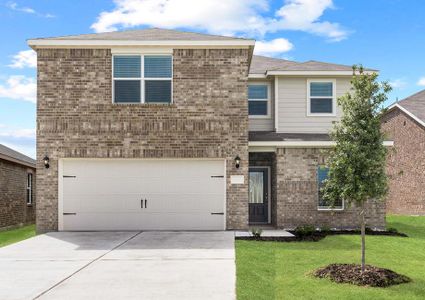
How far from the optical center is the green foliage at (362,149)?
992cm

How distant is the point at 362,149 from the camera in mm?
9953

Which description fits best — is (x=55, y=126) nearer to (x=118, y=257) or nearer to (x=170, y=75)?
(x=170, y=75)

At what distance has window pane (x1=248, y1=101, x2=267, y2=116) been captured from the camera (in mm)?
20891

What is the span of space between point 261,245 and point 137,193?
521cm

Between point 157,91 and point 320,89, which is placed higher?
point 320,89

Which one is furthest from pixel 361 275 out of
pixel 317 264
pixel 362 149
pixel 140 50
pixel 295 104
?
pixel 295 104

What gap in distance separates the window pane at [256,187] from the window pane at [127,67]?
6.43 m

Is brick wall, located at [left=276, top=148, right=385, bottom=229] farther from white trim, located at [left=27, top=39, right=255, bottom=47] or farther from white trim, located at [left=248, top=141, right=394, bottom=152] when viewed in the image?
white trim, located at [left=27, top=39, right=255, bottom=47]

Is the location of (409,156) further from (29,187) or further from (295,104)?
(29,187)

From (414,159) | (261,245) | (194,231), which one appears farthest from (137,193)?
(414,159)

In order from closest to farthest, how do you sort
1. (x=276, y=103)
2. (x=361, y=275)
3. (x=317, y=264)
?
(x=361, y=275), (x=317, y=264), (x=276, y=103)

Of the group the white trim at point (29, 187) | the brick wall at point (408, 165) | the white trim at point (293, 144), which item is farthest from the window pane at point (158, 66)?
the brick wall at point (408, 165)

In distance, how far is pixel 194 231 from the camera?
16.9m

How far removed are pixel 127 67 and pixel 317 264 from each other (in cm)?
937
